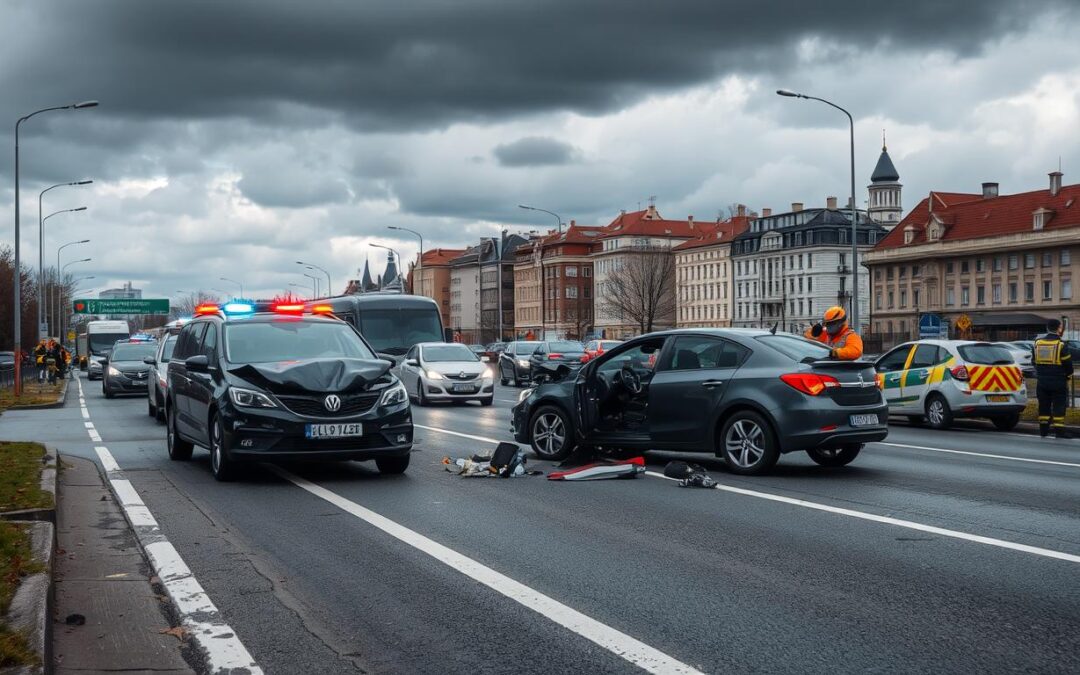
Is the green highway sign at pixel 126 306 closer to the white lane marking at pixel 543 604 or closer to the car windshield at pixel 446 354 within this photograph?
the car windshield at pixel 446 354

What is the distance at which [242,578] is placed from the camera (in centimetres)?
704

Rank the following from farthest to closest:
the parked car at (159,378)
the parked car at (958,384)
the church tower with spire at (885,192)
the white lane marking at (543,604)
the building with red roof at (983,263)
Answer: the church tower with spire at (885,192), the building with red roof at (983,263), the parked car at (159,378), the parked car at (958,384), the white lane marking at (543,604)

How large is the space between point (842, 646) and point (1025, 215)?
119 m

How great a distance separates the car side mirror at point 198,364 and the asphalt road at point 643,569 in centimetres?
114

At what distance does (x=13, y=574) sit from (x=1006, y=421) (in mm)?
18472

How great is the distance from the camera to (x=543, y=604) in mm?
6203

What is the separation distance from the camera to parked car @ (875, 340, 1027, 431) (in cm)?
2084

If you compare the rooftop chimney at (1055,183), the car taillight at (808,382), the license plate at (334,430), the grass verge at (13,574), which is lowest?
the grass verge at (13,574)

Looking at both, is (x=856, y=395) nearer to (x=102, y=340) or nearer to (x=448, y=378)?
(x=448, y=378)

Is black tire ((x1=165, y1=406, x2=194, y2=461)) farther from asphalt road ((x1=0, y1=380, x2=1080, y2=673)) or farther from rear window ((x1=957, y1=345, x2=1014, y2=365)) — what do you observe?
rear window ((x1=957, y1=345, x2=1014, y2=365))

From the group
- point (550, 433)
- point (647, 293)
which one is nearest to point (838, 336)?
point (550, 433)

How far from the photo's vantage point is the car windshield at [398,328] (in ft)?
108

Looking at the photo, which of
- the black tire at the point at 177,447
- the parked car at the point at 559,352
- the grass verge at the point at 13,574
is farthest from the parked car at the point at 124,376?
the grass verge at the point at 13,574

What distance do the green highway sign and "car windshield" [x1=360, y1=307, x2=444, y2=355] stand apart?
73740mm
